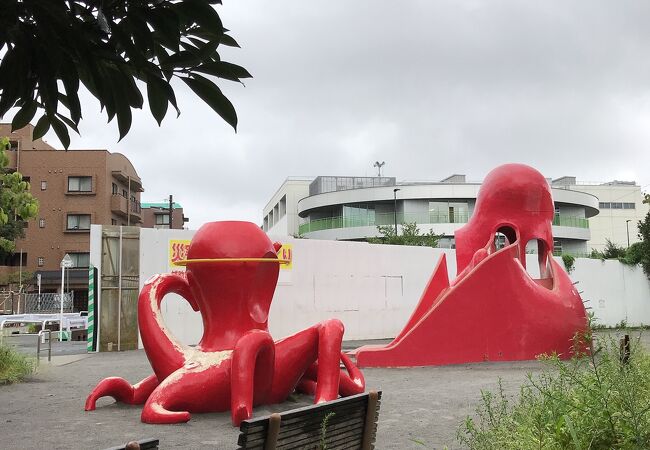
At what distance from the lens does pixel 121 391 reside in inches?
309

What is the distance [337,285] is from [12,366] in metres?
10.0

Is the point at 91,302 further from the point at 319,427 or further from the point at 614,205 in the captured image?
the point at 614,205

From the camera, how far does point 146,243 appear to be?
16.8 meters

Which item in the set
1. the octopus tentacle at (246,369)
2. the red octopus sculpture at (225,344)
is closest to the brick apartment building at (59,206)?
the red octopus sculpture at (225,344)

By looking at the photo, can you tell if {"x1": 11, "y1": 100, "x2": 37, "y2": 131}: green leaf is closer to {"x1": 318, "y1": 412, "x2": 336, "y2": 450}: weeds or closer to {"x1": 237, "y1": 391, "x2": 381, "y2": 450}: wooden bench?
{"x1": 237, "y1": 391, "x2": 381, "y2": 450}: wooden bench

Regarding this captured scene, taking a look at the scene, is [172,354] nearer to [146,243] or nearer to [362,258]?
[146,243]

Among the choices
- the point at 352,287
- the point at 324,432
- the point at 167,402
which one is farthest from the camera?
the point at 352,287

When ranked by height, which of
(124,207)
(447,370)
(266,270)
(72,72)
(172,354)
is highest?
(124,207)

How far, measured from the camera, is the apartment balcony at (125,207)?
138 feet

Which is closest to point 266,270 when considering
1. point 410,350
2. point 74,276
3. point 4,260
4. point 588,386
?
point 588,386

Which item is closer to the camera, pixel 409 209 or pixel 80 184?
pixel 80 184

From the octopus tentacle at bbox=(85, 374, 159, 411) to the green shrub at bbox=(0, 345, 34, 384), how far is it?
12.2 ft

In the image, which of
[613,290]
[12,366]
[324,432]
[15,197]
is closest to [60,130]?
[324,432]

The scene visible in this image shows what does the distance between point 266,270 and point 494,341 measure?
6022 millimetres
